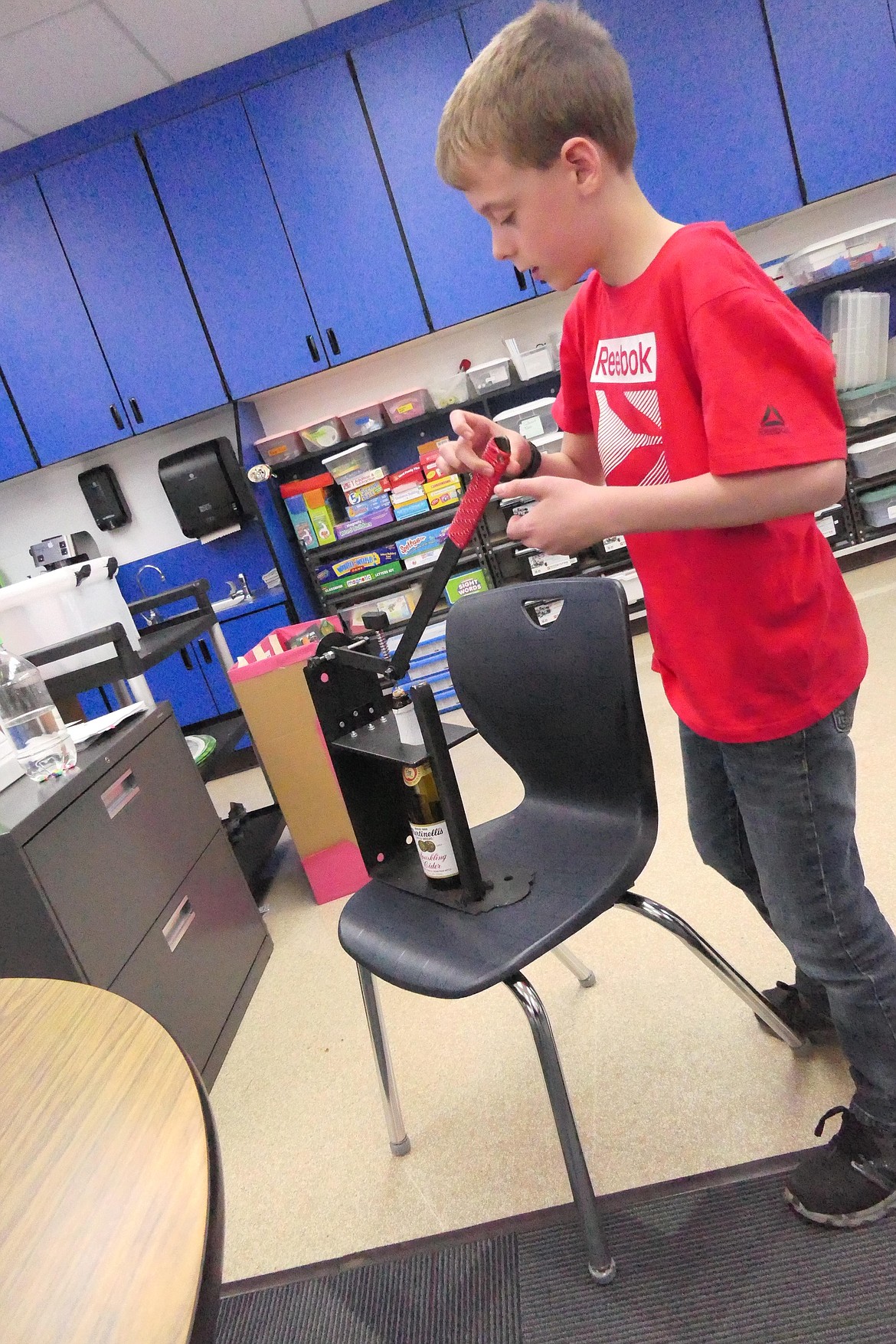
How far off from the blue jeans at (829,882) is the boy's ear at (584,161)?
0.65 metres

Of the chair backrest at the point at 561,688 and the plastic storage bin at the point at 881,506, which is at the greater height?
the chair backrest at the point at 561,688

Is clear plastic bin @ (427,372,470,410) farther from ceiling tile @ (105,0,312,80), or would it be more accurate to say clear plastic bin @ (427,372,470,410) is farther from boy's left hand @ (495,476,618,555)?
boy's left hand @ (495,476,618,555)

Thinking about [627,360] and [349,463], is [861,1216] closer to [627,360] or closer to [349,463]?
[627,360]

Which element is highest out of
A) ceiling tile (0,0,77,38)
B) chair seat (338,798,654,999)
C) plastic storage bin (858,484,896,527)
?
ceiling tile (0,0,77,38)

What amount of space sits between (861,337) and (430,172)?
6.47 feet

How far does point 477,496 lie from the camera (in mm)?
927

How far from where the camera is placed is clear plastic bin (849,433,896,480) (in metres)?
3.30

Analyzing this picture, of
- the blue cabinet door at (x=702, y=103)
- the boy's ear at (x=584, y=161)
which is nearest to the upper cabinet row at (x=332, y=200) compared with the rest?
the blue cabinet door at (x=702, y=103)

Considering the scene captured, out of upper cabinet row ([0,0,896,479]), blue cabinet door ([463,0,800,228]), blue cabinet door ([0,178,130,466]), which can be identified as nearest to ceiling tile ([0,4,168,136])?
upper cabinet row ([0,0,896,479])

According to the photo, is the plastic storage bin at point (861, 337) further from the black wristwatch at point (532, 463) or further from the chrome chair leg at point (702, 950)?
the chrome chair leg at point (702, 950)

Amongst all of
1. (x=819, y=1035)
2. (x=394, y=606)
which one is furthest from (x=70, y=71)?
(x=819, y=1035)

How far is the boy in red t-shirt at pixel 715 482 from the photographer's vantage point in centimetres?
75

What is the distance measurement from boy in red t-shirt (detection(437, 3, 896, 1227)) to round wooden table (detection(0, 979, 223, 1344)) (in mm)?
626

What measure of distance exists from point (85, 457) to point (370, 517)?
1.63 metres
